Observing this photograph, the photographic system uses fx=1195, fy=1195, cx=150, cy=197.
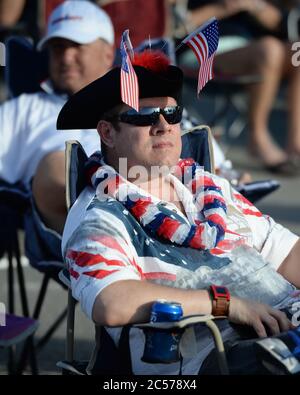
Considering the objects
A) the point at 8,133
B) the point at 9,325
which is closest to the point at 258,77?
the point at 8,133

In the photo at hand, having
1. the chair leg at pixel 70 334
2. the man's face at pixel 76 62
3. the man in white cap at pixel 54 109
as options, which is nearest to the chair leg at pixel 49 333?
the man in white cap at pixel 54 109

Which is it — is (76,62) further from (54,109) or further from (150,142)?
(150,142)

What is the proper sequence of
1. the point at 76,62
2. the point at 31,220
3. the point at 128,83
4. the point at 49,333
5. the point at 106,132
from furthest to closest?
the point at 76,62 → the point at 49,333 → the point at 31,220 → the point at 106,132 → the point at 128,83

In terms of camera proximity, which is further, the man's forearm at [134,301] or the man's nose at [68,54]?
the man's nose at [68,54]

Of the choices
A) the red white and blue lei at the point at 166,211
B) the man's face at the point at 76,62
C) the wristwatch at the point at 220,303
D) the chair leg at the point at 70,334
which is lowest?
the chair leg at the point at 70,334

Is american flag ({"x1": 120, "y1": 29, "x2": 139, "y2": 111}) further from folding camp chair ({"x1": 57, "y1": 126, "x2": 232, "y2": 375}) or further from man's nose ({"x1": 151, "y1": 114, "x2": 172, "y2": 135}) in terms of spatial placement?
folding camp chair ({"x1": 57, "y1": 126, "x2": 232, "y2": 375})

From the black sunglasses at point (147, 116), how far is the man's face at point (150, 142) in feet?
0.04

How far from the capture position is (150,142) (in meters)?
3.78

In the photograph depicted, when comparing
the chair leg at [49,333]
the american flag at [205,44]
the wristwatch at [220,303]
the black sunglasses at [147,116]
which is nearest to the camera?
the wristwatch at [220,303]

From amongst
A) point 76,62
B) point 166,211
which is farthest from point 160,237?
point 76,62

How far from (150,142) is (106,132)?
0.58ft

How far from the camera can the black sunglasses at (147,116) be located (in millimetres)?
3760

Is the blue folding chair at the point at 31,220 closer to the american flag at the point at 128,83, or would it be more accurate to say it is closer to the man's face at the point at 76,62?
the man's face at the point at 76,62

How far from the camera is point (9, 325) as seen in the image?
165 inches
